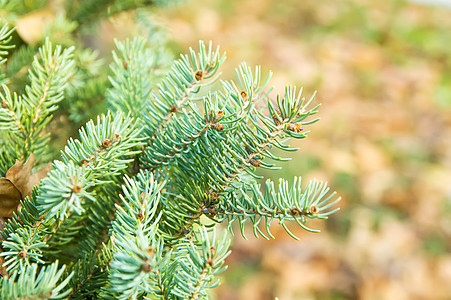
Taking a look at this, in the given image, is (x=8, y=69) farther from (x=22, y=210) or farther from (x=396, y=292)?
(x=396, y=292)

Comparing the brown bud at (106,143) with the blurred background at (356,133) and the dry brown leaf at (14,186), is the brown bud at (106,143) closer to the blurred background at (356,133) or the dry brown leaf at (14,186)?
the dry brown leaf at (14,186)

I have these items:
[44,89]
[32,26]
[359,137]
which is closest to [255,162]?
[44,89]

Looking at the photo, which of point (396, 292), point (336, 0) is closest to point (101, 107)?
point (396, 292)

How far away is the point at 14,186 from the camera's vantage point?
0.43 m

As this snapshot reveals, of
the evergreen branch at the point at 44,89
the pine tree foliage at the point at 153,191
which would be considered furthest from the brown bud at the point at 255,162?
the evergreen branch at the point at 44,89

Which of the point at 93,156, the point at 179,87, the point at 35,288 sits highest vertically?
the point at 179,87

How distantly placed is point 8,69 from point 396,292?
127 cm

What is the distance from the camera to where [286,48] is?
282 centimetres

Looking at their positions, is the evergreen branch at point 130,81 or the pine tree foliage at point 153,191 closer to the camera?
the pine tree foliage at point 153,191

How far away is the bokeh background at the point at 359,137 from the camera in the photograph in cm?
143

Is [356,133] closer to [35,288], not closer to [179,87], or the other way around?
[179,87]

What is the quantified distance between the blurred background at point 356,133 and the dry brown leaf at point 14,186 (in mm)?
310

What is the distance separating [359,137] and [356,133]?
0.05 m

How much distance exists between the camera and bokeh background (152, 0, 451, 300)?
4.70 ft
